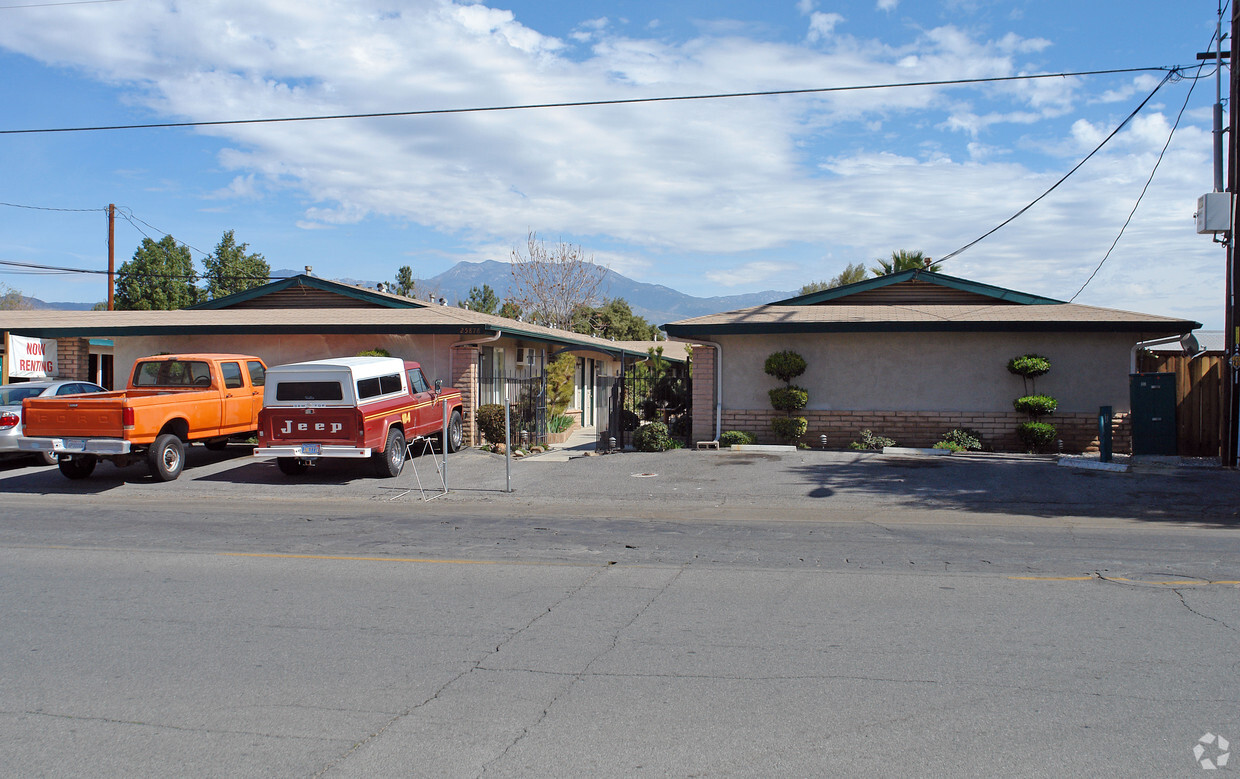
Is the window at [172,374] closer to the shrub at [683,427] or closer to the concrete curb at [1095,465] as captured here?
the shrub at [683,427]

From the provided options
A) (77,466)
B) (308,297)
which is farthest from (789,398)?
(308,297)

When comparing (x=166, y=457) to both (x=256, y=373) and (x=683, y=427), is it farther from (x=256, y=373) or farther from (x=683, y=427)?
(x=683, y=427)

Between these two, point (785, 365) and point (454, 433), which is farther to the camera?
point (454, 433)

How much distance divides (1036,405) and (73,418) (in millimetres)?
17264

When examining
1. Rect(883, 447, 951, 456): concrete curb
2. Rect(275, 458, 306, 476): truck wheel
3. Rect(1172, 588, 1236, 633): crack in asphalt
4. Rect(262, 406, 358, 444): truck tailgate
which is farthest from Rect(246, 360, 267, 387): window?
Rect(1172, 588, 1236, 633): crack in asphalt

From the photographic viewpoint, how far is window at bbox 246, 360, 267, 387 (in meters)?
17.1

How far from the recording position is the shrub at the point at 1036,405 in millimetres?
17141

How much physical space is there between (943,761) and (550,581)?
4.15 meters

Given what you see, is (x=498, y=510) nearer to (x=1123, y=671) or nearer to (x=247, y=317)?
(x=1123, y=671)

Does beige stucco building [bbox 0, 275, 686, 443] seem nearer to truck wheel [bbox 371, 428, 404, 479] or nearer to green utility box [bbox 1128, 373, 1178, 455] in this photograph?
truck wheel [bbox 371, 428, 404, 479]

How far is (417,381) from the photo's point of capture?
16953 mm

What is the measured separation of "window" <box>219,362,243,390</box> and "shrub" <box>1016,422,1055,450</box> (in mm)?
15363

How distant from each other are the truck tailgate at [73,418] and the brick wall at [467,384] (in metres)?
6.93

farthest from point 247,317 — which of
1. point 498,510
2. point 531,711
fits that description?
point 531,711
